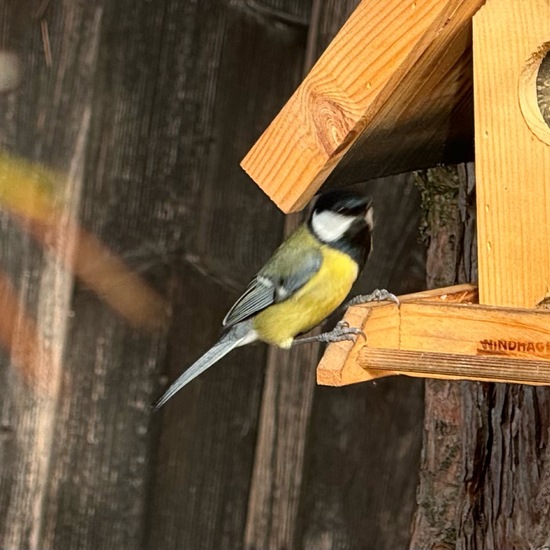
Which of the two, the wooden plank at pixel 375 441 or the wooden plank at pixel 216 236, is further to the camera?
the wooden plank at pixel 375 441

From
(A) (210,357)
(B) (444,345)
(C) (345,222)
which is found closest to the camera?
(B) (444,345)

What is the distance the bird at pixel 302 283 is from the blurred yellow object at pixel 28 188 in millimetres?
412

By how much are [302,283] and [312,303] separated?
0.14 feet

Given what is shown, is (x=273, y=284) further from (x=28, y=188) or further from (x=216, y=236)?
(x=28, y=188)

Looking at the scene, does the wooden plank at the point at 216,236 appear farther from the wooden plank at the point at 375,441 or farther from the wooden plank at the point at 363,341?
the wooden plank at the point at 363,341

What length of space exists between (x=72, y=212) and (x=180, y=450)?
0.56 metres

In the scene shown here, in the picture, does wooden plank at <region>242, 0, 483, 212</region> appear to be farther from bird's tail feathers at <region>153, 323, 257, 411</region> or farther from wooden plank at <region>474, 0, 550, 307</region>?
bird's tail feathers at <region>153, 323, 257, 411</region>

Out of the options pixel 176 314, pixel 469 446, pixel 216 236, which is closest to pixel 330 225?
pixel 216 236

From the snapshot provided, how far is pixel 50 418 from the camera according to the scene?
2.14 meters

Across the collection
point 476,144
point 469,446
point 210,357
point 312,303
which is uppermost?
point 476,144

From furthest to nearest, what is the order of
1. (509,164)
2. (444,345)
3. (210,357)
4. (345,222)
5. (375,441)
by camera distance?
(375,441) → (210,357) → (345,222) → (509,164) → (444,345)

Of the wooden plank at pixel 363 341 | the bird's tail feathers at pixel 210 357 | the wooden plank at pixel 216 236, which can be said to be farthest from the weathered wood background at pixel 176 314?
the wooden plank at pixel 363 341

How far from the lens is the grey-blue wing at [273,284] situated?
2.05m

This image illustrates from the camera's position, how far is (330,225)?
2.02m
